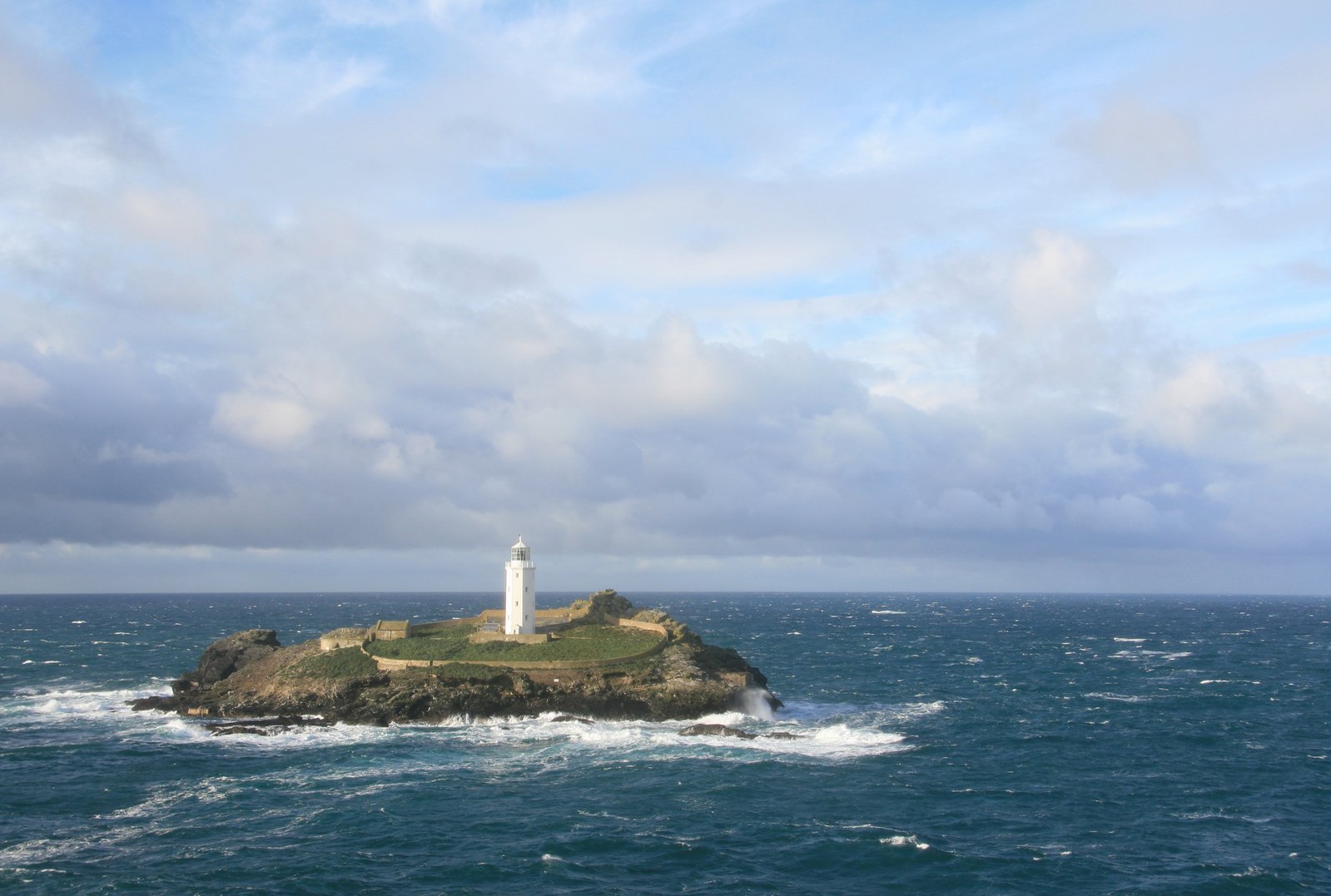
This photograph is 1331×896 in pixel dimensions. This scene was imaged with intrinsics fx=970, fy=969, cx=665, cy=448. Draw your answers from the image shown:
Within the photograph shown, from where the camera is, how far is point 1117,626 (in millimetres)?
192500

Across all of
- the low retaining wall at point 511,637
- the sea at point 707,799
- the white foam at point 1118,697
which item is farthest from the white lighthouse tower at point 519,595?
the white foam at point 1118,697

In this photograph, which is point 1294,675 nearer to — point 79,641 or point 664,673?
point 664,673

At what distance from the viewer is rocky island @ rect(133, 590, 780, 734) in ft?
227

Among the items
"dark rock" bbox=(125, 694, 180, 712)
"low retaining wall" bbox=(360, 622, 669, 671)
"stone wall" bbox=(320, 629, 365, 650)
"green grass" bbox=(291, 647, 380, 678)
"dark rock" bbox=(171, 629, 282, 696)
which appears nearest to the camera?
"low retaining wall" bbox=(360, 622, 669, 671)

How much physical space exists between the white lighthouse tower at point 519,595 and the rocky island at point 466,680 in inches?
59.5

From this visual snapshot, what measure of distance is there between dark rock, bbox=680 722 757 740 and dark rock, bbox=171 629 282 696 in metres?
41.1

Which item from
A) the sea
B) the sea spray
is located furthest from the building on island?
the sea spray

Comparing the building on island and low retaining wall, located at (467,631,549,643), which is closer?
low retaining wall, located at (467,631,549,643)

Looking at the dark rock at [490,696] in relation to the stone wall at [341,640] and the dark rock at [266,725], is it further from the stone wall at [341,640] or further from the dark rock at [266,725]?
the stone wall at [341,640]

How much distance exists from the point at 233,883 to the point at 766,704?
4274 cm

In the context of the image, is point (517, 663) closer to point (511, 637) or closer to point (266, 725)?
point (511, 637)

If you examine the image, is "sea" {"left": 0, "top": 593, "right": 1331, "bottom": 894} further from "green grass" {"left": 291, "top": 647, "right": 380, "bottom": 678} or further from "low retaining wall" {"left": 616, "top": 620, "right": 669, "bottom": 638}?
"low retaining wall" {"left": 616, "top": 620, "right": 669, "bottom": 638}

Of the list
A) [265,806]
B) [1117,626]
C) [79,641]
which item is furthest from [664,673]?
[1117,626]

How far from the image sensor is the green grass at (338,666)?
243ft
